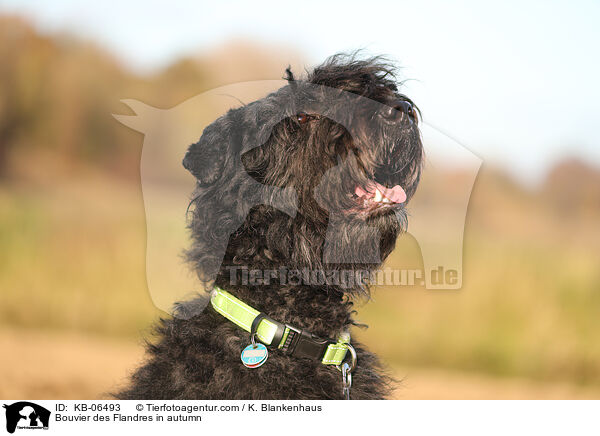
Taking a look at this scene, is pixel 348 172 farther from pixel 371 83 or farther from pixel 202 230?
pixel 202 230

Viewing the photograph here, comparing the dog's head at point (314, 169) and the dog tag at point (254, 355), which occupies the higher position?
the dog's head at point (314, 169)

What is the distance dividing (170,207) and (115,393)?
1.10 meters

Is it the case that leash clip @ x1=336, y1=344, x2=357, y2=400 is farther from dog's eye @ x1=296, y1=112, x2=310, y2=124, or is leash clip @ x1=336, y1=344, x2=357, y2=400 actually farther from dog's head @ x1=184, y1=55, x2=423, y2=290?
dog's eye @ x1=296, y1=112, x2=310, y2=124

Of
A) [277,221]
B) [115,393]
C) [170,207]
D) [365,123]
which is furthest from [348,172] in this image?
[115,393]

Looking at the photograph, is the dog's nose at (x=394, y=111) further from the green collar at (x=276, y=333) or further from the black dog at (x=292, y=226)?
the green collar at (x=276, y=333)

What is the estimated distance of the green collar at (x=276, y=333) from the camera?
2330 millimetres

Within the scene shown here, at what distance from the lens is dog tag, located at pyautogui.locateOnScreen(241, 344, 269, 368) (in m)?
2.36

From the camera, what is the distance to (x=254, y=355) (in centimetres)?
236

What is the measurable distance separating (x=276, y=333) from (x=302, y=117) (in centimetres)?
102
